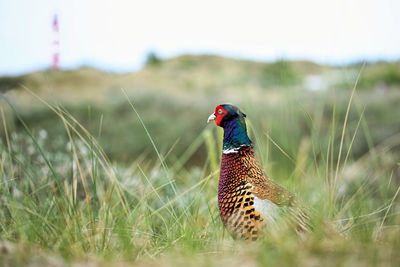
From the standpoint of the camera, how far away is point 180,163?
10.4 ft

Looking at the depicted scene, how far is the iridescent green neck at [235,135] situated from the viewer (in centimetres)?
177

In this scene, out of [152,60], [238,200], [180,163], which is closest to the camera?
[238,200]

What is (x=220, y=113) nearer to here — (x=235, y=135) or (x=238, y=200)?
(x=235, y=135)

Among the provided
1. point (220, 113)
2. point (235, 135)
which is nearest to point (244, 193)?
point (235, 135)

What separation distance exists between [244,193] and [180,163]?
1.48 metres

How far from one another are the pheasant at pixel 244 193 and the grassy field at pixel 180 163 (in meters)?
0.10

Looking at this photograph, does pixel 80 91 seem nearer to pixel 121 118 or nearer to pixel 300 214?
pixel 121 118

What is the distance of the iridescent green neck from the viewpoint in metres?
1.77

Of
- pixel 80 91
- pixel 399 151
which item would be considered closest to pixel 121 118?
pixel 80 91

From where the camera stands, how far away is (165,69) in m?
22.7

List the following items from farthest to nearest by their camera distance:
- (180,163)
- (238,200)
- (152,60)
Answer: (152,60)
(180,163)
(238,200)

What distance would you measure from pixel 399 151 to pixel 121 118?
701 cm

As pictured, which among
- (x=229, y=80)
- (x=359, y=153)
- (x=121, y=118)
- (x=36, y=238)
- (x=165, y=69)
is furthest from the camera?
(x=165, y=69)

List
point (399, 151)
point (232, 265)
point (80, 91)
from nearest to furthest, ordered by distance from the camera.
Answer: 1. point (232, 265)
2. point (399, 151)
3. point (80, 91)
